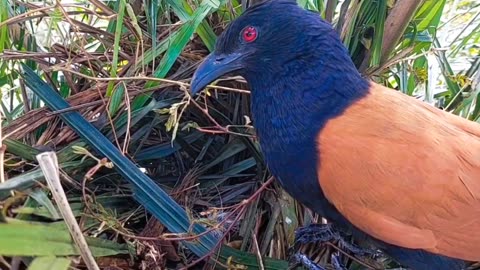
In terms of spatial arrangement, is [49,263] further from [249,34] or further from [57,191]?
[249,34]

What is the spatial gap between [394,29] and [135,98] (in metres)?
0.54

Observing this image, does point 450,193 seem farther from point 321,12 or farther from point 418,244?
point 321,12

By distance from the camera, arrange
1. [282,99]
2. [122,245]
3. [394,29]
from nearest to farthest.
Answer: [122,245], [282,99], [394,29]

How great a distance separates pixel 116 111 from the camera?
1.30 m

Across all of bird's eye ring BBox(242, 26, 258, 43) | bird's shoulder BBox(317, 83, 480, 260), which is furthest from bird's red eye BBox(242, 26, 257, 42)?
Answer: bird's shoulder BBox(317, 83, 480, 260)

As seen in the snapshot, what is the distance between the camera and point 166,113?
128 cm

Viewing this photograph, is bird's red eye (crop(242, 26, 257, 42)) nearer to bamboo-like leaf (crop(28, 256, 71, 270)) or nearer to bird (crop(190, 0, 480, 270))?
bird (crop(190, 0, 480, 270))

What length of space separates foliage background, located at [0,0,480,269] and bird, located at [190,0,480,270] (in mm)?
84

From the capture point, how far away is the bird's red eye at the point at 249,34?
128 centimetres

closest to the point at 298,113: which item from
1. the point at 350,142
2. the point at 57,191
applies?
the point at 350,142

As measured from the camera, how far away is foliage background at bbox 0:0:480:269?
1197mm

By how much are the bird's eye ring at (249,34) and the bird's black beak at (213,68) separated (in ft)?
0.11

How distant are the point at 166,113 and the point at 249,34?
0.22 meters

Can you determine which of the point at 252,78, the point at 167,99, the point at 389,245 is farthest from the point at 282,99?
the point at 389,245
